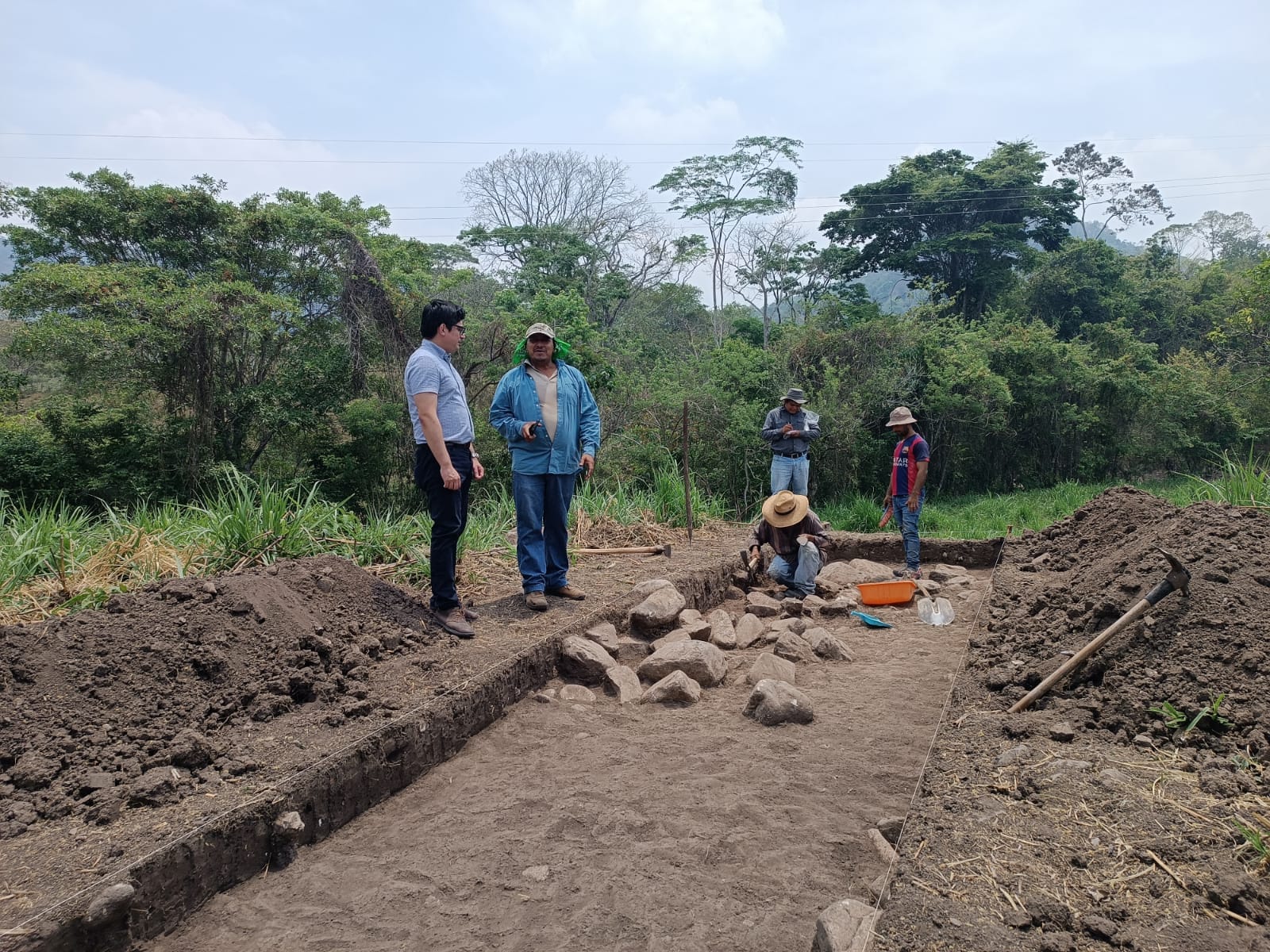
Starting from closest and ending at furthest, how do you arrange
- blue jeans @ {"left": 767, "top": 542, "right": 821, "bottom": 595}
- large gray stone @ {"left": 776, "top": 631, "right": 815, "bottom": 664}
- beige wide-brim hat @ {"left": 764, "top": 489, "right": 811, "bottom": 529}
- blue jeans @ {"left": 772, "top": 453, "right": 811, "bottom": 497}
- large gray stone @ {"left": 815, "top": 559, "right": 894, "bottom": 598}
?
large gray stone @ {"left": 776, "top": 631, "right": 815, "bottom": 664} → beige wide-brim hat @ {"left": 764, "top": 489, "right": 811, "bottom": 529} → blue jeans @ {"left": 767, "top": 542, "right": 821, "bottom": 595} → large gray stone @ {"left": 815, "top": 559, "right": 894, "bottom": 598} → blue jeans @ {"left": 772, "top": 453, "right": 811, "bottom": 497}

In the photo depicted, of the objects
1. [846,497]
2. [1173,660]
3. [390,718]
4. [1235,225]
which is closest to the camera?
[1173,660]

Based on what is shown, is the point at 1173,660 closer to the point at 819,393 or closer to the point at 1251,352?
the point at 819,393

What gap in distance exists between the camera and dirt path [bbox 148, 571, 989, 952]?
2279 mm

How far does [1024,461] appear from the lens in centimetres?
1429

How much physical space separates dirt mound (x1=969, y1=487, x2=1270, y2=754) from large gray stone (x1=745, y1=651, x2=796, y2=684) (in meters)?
1.03

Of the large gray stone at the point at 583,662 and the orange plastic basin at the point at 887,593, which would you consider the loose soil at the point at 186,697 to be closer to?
the large gray stone at the point at 583,662

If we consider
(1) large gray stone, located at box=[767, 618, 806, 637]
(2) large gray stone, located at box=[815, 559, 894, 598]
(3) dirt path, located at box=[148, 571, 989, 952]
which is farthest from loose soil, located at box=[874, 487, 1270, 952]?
(2) large gray stone, located at box=[815, 559, 894, 598]

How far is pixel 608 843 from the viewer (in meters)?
2.73

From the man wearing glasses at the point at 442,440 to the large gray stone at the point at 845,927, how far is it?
113 inches

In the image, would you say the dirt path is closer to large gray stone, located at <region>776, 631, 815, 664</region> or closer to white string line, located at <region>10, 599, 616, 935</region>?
white string line, located at <region>10, 599, 616, 935</region>

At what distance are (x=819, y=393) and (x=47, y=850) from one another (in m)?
11.1

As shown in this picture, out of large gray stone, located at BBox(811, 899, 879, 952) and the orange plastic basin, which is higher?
large gray stone, located at BBox(811, 899, 879, 952)

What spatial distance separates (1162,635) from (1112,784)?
1.06 metres

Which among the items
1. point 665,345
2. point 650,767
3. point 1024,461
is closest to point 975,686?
point 650,767
